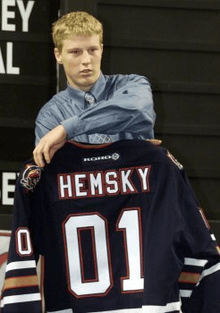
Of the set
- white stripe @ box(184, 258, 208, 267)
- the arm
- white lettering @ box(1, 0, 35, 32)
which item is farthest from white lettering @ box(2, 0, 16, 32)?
white stripe @ box(184, 258, 208, 267)

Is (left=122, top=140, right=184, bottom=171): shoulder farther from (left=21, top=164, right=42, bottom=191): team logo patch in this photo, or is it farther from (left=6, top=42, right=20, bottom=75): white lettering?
(left=6, top=42, right=20, bottom=75): white lettering

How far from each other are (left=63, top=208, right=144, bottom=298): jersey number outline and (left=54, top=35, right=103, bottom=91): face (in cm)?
42

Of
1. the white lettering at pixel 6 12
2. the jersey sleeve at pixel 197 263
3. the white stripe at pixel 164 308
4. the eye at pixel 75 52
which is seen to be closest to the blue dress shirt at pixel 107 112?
the eye at pixel 75 52

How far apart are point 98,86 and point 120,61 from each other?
28.5 inches

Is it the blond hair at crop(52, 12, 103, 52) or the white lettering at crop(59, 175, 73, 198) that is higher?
the blond hair at crop(52, 12, 103, 52)

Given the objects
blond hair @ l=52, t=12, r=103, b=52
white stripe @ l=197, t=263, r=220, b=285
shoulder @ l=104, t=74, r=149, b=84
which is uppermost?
blond hair @ l=52, t=12, r=103, b=52

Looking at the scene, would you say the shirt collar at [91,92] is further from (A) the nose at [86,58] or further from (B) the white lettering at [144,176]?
(B) the white lettering at [144,176]

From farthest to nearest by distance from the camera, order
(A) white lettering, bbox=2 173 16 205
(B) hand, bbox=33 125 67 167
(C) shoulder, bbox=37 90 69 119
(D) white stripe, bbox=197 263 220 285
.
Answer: (A) white lettering, bbox=2 173 16 205, (C) shoulder, bbox=37 90 69 119, (D) white stripe, bbox=197 263 220 285, (B) hand, bbox=33 125 67 167

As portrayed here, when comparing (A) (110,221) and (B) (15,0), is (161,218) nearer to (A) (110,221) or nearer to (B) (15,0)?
(A) (110,221)

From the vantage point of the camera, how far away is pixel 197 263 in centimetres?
251

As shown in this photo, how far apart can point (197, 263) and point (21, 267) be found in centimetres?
53

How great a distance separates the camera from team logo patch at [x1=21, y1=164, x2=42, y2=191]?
2.47 meters

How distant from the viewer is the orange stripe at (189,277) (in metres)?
2.52

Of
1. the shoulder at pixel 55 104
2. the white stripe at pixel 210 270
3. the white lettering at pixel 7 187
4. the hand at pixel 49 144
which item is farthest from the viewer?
the white lettering at pixel 7 187
